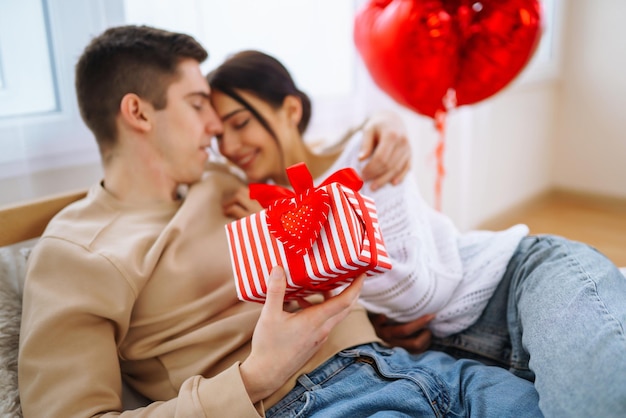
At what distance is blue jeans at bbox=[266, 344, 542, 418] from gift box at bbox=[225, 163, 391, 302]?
0.54 feet

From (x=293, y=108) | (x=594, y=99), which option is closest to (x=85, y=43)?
(x=293, y=108)

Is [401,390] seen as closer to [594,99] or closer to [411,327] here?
[411,327]

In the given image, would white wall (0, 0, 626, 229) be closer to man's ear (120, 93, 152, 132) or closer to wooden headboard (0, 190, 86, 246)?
man's ear (120, 93, 152, 132)

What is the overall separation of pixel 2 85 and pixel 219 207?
51cm

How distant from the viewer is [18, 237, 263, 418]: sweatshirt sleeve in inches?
30.8

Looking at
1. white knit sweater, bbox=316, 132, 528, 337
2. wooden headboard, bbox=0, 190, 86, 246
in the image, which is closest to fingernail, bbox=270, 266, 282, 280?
white knit sweater, bbox=316, 132, 528, 337

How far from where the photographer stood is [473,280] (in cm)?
113

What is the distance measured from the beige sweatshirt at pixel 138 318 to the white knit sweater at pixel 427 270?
0.26ft

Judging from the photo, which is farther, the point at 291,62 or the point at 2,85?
the point at 291,62

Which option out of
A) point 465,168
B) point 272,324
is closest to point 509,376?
point 272,324

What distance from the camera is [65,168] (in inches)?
49.2

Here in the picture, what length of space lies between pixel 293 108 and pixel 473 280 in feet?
1.99

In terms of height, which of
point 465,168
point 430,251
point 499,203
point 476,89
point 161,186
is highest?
point 476,89

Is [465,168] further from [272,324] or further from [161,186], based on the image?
[272,324]
